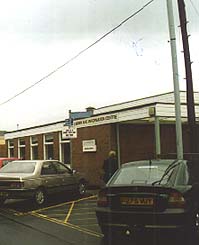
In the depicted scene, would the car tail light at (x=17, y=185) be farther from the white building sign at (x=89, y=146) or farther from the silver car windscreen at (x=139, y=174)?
the white building sign at (x=89, y=146)

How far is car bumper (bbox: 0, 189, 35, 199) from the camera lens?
14594mm

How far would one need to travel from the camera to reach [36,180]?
49.5 feet

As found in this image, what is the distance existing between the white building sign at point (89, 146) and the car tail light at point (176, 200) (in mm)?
13511

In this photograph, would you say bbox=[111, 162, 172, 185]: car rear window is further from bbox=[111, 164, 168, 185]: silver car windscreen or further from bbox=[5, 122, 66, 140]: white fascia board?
bbox=[5, 122, 66, 140]: white fascia board

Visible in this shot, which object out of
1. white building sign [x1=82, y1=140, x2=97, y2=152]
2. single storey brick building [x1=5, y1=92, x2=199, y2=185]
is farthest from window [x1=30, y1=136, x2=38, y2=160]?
white building sign [x1=82, y1=140, x2=97, y2=152]

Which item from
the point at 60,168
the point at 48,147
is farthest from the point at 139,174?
the point at 48,147

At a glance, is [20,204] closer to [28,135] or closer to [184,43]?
[184,43]

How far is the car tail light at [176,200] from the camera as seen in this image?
8.52m

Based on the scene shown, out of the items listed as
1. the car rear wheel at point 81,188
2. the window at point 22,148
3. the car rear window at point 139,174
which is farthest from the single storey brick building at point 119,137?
the car rear window at point 139,174

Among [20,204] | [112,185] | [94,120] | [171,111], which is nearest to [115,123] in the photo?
[94,120]

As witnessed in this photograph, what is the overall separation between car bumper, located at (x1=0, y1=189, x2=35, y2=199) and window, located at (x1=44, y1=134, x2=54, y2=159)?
12.0 metres

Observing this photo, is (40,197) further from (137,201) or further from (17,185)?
(137,201)

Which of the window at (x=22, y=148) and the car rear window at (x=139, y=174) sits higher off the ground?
the window at (x=22, y=148)

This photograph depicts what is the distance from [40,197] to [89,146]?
7.49 metres
